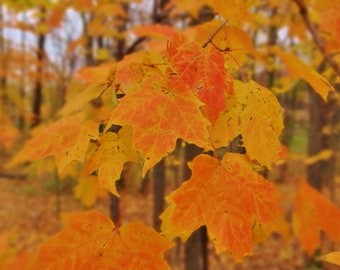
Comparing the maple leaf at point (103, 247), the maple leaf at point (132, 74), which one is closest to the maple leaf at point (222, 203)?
the maple leaf at point (103, 247)

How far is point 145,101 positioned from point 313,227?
5.96ft

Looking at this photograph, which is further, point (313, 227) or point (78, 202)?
point (78, 202)

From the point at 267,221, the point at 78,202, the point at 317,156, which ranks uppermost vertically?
the point at 267,221

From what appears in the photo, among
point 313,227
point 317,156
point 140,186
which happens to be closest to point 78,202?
point 140,186

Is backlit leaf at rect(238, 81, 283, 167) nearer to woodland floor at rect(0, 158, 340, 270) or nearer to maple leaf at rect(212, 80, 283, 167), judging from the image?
maple leaf at rect(212, 80, 283, 167)

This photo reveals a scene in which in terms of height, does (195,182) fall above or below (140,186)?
above

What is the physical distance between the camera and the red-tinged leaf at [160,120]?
0.96 meters

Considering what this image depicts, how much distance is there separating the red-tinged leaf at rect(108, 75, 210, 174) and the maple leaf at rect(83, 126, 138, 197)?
16cm

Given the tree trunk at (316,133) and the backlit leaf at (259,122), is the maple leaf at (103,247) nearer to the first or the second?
the backlit leaf at (259,122)

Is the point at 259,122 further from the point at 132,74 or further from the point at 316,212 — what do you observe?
the point at 316,212

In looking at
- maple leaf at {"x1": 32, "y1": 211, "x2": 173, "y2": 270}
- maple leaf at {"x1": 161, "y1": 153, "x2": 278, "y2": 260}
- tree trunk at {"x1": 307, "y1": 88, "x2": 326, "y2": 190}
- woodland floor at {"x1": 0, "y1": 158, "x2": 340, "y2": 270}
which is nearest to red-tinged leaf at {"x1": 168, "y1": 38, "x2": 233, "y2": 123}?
maple leaf at {"x1": 161, "y1": 153, "x2": 278, "y2": 260}

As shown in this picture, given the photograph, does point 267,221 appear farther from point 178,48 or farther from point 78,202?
→ point 78,202

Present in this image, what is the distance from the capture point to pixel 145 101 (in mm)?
1017

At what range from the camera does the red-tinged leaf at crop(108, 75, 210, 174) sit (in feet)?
3.15
